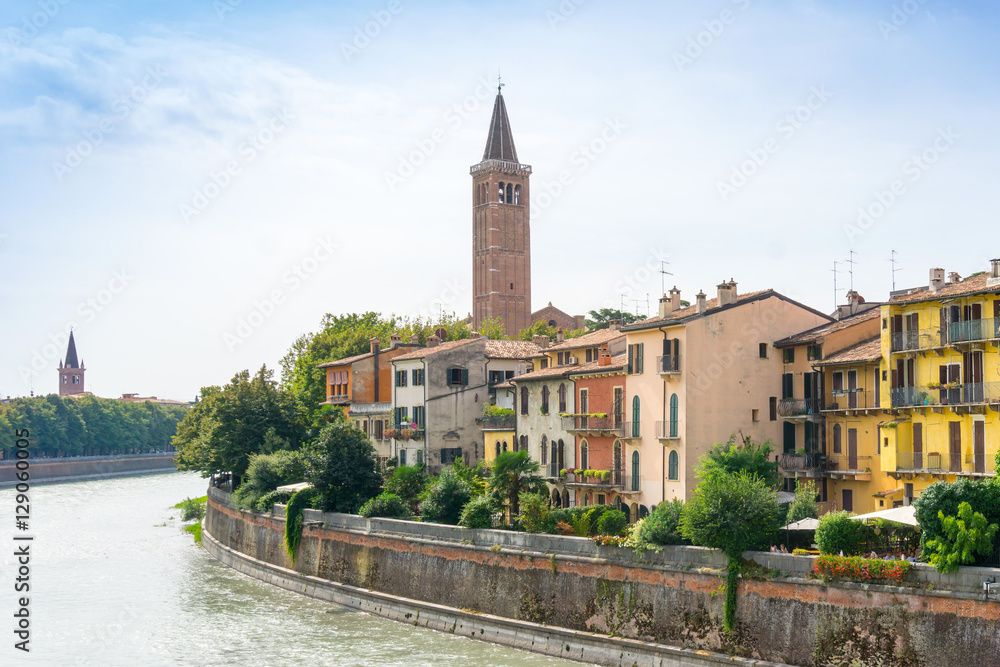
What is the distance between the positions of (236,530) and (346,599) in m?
15.0

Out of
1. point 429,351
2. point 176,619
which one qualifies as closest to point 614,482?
point 429,351

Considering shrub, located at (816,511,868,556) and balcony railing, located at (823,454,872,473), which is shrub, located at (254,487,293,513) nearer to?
balcony railing, located at (823,454,872,473)

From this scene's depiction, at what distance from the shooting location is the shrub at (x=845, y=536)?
90.9 ft

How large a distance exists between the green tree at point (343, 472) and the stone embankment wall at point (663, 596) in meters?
1.97

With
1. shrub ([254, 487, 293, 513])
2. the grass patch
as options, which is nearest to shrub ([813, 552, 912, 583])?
shrub ([254, 487, 293, 513])

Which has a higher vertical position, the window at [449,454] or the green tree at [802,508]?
Result: the window at [449,454]

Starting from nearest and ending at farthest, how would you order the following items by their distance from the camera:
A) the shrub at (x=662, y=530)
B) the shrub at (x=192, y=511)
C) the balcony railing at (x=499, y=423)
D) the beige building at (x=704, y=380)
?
the shrub at (x=662, y=530) < the beige building at (x=704, y=380) < the balcony railing at (x=499, y=423) < the shrub at (x=192, y=511)

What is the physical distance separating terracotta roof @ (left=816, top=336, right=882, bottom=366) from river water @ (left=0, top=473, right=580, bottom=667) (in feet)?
47.6

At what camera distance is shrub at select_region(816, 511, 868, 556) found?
1091 inches

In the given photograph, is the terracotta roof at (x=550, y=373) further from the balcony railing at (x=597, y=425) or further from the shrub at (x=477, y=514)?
the shrub at (x=477, y=514)

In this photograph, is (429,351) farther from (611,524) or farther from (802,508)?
(802,508)

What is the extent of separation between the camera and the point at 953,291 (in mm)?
33625

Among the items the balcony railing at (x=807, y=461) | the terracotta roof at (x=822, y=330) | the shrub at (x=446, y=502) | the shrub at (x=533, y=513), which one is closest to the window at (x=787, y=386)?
the terracotta roof at (x=822, y=330)

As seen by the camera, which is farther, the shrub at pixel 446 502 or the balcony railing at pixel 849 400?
the shrub at pixel 446 502
